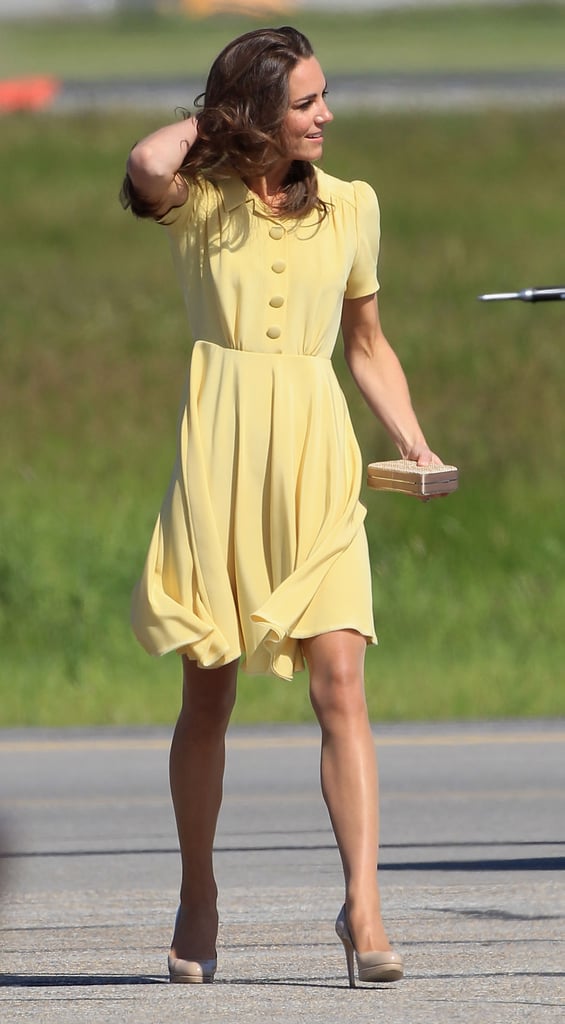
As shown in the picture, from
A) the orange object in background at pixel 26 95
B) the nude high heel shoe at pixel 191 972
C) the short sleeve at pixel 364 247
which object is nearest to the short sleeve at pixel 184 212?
the short sleeve at pixel 364 247

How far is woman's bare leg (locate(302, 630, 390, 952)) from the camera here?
4.29 meters

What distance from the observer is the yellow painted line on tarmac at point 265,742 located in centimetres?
894

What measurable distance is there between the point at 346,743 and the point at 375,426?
11.6 meters

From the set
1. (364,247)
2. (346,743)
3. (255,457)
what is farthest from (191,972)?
(364,247)

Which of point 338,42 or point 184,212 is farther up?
point 338,42

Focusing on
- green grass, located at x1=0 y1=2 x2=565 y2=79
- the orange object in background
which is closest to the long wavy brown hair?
the orange object in background

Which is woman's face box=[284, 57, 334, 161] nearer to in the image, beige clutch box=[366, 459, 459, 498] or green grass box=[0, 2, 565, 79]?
beige clutch box=[366, 459, 459, 498]

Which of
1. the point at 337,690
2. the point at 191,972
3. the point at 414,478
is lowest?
the point at 191,972

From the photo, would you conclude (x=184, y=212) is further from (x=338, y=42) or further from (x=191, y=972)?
(x=338, y=42)

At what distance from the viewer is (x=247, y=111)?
4375mm

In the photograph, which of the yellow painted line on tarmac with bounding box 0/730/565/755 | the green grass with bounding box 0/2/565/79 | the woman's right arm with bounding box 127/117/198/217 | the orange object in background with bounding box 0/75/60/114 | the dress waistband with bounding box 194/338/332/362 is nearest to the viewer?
the woman's right arm with bounding box 127/117/198/217

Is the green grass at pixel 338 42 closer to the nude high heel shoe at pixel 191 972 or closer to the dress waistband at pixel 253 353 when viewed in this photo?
the dress waistband at pixel 253 353

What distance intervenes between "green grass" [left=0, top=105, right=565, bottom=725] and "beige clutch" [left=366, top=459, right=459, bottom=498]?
18.3 feet

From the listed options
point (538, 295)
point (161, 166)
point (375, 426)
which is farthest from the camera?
point (375, 426)
